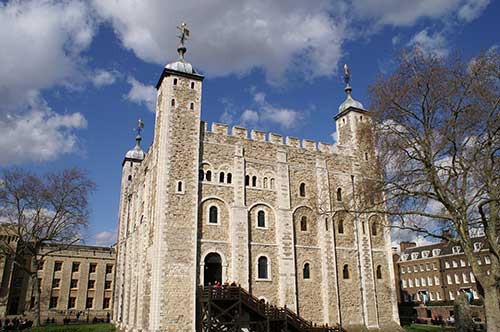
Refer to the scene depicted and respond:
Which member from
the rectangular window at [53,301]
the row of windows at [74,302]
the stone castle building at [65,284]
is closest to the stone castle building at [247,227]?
the stone castle building at [65,284]

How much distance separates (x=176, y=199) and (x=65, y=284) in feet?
96.4

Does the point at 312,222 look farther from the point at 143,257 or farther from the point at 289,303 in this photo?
the point at 143,257

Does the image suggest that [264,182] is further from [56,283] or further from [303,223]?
[56,283]

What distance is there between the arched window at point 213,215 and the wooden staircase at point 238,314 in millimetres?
4186

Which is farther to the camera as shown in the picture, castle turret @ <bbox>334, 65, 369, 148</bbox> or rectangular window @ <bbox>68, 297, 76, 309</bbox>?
rectangular window @ <bbox>68, 297, 76, 309</bbox>

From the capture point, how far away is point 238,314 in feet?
67.6

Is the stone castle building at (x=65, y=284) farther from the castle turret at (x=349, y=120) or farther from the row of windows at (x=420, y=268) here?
the row of windows at (x=420, y=268)

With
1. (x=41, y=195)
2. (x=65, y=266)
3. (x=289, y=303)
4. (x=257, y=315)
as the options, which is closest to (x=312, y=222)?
(x=289, y=303)

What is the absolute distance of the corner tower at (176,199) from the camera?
2145cm

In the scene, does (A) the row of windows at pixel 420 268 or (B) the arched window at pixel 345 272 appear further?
(A) the row of windows at pixel 420 268

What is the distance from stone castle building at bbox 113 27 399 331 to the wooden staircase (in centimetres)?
112

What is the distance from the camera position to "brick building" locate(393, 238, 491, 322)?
44.7m

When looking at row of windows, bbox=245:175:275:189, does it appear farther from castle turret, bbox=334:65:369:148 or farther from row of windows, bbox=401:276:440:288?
row of windows, bbox=401:276:440:288

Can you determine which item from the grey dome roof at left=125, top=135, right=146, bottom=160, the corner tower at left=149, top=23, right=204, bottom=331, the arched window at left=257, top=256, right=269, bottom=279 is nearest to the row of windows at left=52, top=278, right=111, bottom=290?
the grey dome roof at left=125, top=135, right=146, bottom=160
